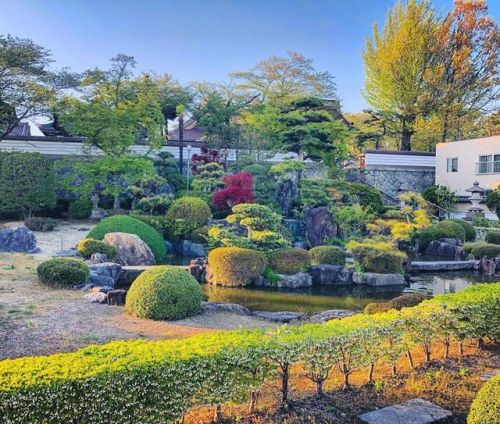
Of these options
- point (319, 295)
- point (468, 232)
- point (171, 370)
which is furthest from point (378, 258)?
point (171, 370)

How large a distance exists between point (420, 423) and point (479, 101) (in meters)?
30.1

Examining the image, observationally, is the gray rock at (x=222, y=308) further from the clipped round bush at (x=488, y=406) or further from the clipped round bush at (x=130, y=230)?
the clipped round bush at (x=130, y=230)

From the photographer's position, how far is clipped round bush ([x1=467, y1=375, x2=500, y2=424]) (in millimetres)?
2820

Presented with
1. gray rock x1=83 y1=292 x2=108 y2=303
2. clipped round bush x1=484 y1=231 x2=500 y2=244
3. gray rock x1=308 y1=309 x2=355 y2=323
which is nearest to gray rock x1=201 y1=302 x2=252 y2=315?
gray rock x1=308 y1=309 x2=355 y2=323

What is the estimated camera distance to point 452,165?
26359mm

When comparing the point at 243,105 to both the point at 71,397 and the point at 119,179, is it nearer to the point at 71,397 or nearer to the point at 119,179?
the point at 119,179

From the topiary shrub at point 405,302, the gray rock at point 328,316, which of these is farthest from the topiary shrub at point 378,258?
the topiary shrub at point 405,302

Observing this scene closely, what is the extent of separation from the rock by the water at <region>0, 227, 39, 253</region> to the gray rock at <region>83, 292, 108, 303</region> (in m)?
5.26

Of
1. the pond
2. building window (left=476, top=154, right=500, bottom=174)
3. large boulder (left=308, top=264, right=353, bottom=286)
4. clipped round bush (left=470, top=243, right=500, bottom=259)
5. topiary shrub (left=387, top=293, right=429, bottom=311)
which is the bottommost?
the pond

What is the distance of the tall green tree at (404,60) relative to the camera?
→ 28.1 meters

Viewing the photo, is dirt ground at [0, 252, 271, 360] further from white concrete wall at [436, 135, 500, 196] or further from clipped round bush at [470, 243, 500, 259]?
white concrete wall at [436, 135, 500, 196]

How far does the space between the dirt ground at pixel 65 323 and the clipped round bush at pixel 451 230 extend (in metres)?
12.6

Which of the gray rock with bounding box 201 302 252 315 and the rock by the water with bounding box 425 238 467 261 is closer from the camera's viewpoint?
the gray rock with bounding box 201 302 252 315

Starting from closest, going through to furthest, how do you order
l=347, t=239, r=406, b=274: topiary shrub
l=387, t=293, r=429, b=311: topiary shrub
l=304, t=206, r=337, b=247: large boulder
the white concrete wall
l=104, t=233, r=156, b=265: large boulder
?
l=387, t=293, r=429, b=311: topiary shrub, l=104, t=233, r=156, b=265: large boulder, l=347, t=239, r=406, b=274: topiary shrub, l=304, t=206, r=337, b=247: large boulder, the white concrete wall
